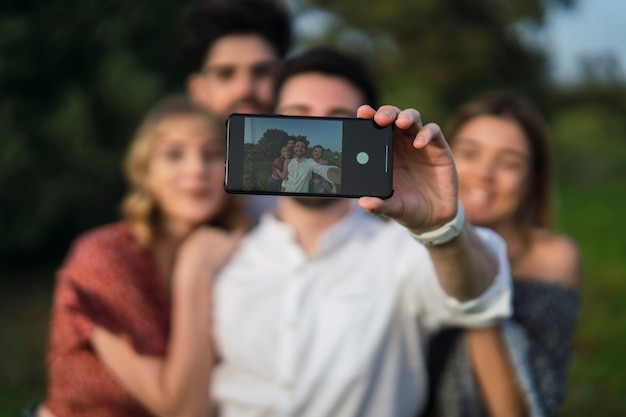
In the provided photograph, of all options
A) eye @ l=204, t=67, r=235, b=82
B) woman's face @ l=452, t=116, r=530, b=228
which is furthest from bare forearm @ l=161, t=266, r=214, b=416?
eye @ l=204, t=67, r=235, b=82

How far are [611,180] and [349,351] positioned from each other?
10242mm

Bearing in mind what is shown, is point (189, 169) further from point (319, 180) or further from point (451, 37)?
point (451, 37)

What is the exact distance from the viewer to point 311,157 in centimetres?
186

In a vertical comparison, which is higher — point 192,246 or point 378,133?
point 378,133

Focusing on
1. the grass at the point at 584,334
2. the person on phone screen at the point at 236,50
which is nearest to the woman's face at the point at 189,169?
the person on phone screen at the point at 236,50

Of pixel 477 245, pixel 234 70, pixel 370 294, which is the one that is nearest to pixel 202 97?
pixel 234 70

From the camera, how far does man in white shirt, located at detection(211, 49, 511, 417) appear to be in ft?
7.46

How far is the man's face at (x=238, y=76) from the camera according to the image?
138 inches

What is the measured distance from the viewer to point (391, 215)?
1.90m

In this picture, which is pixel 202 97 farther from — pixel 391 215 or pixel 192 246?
pixel 391 215

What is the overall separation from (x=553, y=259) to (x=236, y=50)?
1670 mm

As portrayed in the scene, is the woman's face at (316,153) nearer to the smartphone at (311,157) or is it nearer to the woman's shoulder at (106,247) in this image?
the smartphone at (311,157)

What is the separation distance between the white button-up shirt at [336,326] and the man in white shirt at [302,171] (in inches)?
21.9

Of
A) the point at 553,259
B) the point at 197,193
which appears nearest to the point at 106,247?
the point at 197,193
